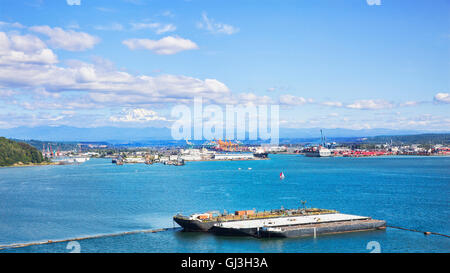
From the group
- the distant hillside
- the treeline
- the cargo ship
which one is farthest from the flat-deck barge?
the distant hillside

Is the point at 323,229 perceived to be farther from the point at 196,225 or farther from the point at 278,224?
the point at 196,225

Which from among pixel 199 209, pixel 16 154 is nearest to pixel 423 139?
pixel 16 154

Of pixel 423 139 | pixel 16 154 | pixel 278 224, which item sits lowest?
pixel 278 224

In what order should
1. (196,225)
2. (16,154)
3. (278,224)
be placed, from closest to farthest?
(278,224)
(196,225)
(16,154)

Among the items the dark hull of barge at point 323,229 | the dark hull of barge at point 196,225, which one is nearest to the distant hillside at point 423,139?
the dark hull of barge at point 323,229

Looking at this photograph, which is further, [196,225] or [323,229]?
[196,225]

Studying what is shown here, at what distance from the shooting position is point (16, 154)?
160ft

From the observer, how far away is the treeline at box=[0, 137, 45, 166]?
4725 cm

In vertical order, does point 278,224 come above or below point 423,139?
below

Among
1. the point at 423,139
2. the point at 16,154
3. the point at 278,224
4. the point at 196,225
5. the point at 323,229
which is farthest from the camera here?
the point at 423,139

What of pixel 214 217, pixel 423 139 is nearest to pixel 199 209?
pixel 214 217

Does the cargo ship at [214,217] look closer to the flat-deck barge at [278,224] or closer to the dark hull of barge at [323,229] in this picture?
the flat-deck barge at [278,224]
